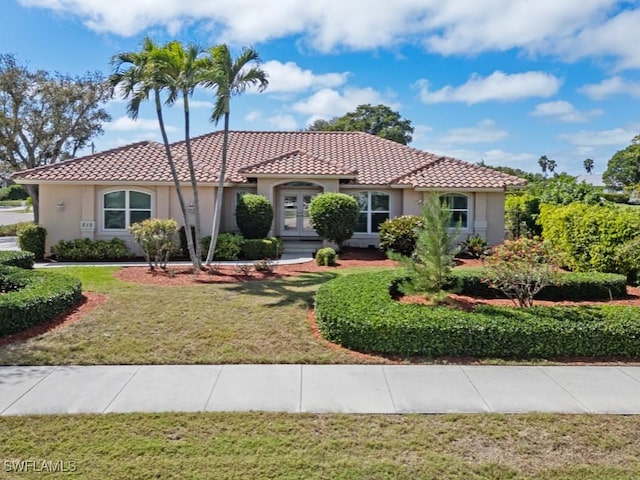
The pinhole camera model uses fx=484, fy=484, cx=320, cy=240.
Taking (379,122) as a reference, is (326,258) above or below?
below

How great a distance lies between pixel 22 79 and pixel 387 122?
37.7 m

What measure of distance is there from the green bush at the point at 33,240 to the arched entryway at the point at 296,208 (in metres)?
9.43

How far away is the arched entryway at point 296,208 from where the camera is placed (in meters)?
21.5

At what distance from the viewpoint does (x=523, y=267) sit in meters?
8.80

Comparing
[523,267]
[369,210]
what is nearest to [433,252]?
[523,267]

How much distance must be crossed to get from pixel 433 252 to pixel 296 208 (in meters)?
13.2

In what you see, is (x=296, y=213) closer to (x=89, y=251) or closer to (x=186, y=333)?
(x=89, y=251)

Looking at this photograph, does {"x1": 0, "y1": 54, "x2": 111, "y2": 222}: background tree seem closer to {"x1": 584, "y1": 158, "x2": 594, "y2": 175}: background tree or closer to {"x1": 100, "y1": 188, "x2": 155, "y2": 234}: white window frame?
{"x1": 100, "y1": 188, "x2": 155, "y2": 234}: white window frame

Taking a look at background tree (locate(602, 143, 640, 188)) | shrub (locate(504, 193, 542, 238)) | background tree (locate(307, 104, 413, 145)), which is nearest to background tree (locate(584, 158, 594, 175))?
background tree (locate(602, 143, 640, 188))

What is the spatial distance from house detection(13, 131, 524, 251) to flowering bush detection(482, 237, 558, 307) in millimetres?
10624

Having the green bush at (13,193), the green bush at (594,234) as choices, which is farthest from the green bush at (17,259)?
the green bush at (13,193)

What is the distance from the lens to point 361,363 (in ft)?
23.4

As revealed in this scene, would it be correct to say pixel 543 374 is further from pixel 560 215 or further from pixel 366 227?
pixel 366 227

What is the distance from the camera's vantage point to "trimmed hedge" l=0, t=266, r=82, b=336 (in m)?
8.30
